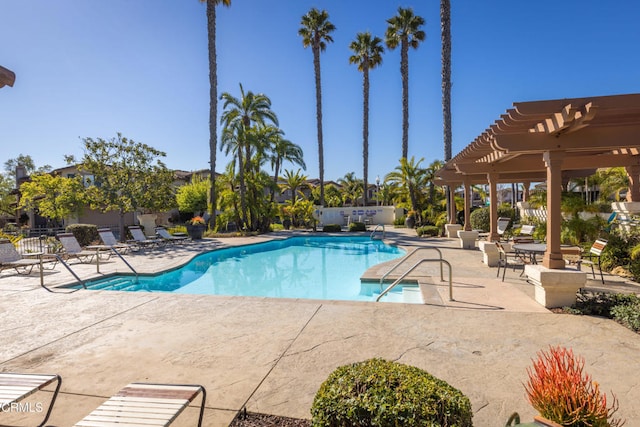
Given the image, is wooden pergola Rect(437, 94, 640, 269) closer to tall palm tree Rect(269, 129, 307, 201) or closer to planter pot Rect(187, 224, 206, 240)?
planter pot Rect(187, 224, 206, 240)

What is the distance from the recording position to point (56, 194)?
25.1m

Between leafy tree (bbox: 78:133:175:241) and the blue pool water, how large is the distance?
21.0 feet

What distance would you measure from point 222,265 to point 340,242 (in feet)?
26.4

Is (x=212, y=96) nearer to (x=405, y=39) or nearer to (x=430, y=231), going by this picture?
(x=405, y=39)

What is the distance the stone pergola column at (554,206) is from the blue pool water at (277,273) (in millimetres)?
3956

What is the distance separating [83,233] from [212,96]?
1171 centimetres

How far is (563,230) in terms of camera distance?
11.0 meters

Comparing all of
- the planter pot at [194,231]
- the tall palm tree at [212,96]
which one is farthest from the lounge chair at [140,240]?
the tall palm tree at [212,96]

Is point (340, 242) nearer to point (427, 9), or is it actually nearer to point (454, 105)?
point (454, 105)

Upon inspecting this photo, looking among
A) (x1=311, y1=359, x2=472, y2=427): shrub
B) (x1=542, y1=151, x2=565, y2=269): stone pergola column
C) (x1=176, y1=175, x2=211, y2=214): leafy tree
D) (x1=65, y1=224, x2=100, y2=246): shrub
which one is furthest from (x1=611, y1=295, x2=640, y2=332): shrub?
(x1=176, y1=175, x2=211, y2=214): leafy tree

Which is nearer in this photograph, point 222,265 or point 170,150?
point 222,265

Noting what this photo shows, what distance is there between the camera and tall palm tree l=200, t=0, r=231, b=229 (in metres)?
22.9

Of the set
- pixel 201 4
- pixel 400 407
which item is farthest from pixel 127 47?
pixel 400 407

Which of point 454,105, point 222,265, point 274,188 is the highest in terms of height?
point 454,105
